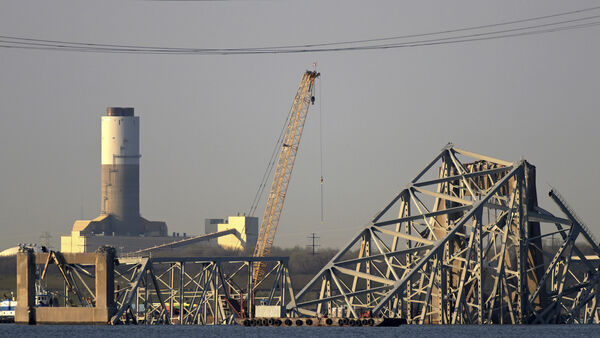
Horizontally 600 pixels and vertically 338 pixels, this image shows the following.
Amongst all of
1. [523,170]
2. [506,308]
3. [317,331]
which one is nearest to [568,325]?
[506,308]

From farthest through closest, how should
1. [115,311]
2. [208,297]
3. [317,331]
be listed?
[208,297] → [115,311] → [317,331]

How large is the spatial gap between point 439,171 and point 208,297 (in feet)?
96.0

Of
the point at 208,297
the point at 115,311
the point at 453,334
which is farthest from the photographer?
the point at 208,297

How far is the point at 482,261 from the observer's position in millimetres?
115875

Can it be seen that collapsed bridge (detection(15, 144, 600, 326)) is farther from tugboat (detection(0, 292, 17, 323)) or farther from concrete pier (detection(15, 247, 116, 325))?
tugboat (detection(0, 292, 17, 323))

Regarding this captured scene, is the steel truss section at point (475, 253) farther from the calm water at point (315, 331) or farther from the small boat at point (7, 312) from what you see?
the small boat at point (7, 312)

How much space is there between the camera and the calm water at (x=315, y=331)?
106938 millimetres

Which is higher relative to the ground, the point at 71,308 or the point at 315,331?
the point at 71,308

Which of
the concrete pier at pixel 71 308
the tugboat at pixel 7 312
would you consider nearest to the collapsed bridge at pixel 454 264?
the concrete pier at pixel 71 308

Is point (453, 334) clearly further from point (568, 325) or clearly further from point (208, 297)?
point (208, 297)

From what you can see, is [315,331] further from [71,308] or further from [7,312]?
[7,312]

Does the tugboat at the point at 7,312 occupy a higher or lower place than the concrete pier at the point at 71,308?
lower

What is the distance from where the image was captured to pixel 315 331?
114 metres

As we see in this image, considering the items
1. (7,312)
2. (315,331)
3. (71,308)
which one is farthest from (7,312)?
(315,331)
